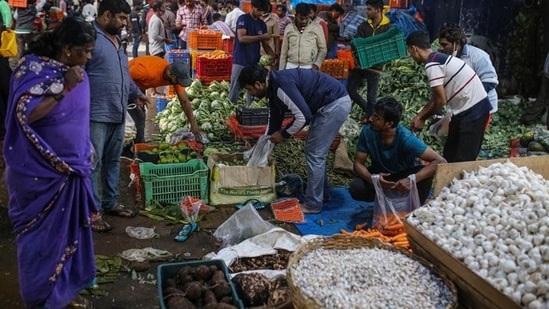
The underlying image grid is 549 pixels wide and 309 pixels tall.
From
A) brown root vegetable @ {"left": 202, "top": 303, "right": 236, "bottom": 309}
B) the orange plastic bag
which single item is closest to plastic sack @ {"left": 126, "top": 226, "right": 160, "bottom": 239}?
brown root vegetable @ {"left": 202, "top": 303, "right": 236, "bottom": 309}

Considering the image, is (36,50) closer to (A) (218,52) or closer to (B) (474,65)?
(B) (474,65)

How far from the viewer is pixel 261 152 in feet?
18.0

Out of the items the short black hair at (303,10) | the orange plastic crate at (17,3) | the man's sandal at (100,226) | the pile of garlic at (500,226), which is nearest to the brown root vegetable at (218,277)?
the pile of garlic at (500,226)

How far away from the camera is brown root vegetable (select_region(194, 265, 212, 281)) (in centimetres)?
341

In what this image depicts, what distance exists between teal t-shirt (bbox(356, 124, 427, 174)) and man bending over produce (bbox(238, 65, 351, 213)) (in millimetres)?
444

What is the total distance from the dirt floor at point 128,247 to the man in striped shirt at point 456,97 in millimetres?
1834

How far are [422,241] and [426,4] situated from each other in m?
9.17

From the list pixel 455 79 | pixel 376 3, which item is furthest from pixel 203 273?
pixel 376 3

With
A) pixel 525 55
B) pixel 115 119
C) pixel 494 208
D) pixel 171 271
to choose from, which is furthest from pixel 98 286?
pixel 525 55

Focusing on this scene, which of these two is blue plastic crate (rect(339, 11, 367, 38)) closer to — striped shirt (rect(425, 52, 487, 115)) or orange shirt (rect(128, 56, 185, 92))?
striped shirt (rect(425, 52, 487, 115))

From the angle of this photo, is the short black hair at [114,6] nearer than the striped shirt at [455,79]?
Yes

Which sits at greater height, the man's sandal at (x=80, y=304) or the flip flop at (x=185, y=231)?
the man's sandal at (x=80, y=304)

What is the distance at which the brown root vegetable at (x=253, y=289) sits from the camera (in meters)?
3.36

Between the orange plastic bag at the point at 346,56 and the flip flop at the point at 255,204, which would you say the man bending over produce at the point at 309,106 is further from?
the orange plastic bag at the point at 346,56
